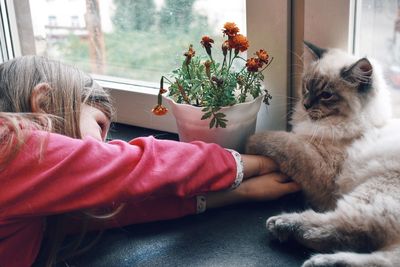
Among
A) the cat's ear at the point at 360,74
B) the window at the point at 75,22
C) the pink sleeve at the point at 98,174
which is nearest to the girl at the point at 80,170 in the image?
the pink sleeve at the point at 98,174

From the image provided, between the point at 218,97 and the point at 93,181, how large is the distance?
1.14 ft

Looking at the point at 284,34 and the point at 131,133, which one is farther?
the point at 131,133

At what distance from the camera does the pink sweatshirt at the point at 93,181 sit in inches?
36.0

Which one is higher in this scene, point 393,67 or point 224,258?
point 393,67

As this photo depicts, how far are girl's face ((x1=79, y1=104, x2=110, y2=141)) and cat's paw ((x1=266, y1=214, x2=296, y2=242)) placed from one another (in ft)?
1.40

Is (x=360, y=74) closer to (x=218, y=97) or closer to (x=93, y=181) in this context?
(x=218, y=97)

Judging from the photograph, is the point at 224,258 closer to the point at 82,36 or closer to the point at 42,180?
the point at 42,180

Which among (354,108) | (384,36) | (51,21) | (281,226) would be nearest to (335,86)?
(354,108)

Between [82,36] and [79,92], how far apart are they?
1.96ft

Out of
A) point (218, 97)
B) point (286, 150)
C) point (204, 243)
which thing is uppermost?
point (218, 97)

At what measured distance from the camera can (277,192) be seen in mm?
1139

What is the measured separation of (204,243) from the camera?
Result: 3.25 ft

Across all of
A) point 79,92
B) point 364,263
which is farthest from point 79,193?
point 364,263

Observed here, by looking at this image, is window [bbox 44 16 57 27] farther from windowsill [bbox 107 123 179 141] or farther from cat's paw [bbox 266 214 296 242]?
cat's paw [bbox 266 214 296 242]
